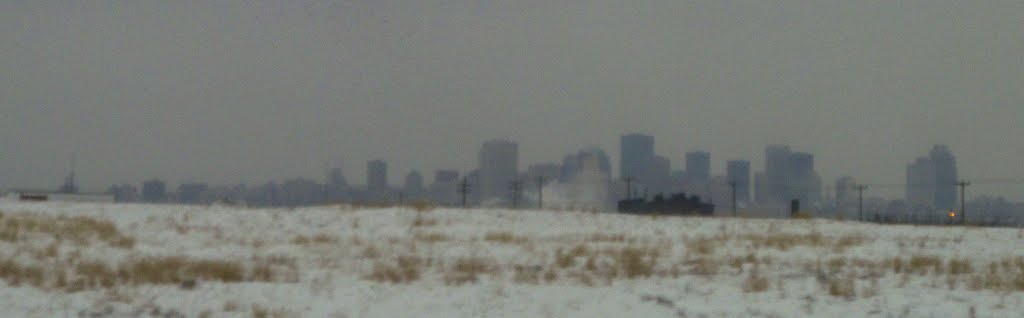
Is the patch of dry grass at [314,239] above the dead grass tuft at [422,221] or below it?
below

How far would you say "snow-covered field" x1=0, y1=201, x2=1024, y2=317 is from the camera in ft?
47.0

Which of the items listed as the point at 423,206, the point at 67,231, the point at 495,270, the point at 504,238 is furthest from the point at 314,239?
the point at 423,206

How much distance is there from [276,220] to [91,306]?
68.8ft

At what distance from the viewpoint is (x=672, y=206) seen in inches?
3413

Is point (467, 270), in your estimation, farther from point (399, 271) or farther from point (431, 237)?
point (431, 237)

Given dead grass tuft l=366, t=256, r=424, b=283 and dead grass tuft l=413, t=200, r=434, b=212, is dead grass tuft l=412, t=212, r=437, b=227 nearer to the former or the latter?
dead grass tuft l=413, t=200, r=434, b=212

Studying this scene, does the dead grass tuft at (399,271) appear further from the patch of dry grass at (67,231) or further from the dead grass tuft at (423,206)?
the dead grass tuft at (423,206)

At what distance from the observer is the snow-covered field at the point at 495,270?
14320 mm

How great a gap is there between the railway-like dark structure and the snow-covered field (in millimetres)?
50266

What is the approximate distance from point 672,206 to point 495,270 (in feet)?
227

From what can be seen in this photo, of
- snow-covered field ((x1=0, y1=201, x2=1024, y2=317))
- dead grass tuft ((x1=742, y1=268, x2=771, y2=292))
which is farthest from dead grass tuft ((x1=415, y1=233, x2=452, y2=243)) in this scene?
dead grass tuft ((x1=742, y1=268, x2=771, y2=292))

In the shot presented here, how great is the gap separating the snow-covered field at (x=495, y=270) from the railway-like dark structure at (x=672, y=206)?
50.3 metres

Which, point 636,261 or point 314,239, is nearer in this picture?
point 636,261

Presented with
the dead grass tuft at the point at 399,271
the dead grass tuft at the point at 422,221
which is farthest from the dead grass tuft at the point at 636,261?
the dead grass tuft at the point at 422,221
